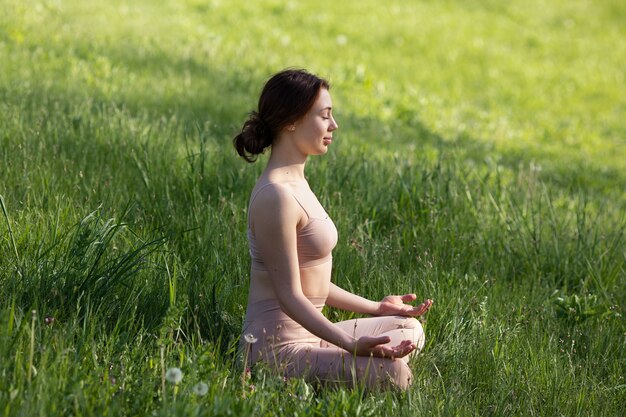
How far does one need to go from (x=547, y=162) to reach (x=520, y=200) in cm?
337

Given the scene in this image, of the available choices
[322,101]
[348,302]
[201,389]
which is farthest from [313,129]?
[201,389]

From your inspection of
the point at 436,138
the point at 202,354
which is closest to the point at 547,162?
the point at 436,138

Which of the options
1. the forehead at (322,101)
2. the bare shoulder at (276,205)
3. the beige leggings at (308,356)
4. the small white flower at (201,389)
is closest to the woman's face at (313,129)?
the forehead at (322,101)

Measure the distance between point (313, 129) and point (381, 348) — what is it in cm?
84

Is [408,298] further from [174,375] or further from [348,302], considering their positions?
[174,375]

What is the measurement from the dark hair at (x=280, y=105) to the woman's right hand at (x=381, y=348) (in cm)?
83

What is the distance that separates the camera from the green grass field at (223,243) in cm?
297

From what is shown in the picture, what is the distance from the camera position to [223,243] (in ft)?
13.8

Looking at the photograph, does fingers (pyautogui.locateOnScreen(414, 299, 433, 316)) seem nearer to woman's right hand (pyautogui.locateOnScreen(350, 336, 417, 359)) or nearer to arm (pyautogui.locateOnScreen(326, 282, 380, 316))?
arm (pyautogui.locateOnScreen(326, 282, 380, 316))

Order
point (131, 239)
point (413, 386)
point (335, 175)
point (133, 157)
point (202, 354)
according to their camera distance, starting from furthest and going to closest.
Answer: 1. point (335, 175)
2. point (133, 157)
3. point (131, 239)
4. point (413, 386)
5. point (202, 354)

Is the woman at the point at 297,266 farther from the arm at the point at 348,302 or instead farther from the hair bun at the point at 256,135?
the arm at the point at 348,302

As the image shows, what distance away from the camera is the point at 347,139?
7.05 metres

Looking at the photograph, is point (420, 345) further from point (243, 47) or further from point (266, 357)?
point (243, 47)

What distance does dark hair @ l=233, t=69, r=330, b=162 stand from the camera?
3395 mm
